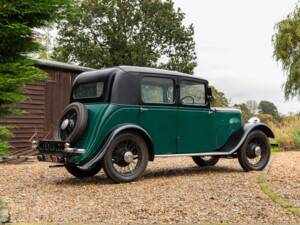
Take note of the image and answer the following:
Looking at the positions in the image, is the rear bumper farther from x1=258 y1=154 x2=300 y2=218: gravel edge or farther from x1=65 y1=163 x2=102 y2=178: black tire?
x1=258 y1=154 x2=300 y2=218: gravel edge

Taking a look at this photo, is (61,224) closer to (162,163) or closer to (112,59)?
(162,163)

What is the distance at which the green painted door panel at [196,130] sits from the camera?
8.67 metres

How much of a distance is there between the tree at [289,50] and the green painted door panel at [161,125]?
2001 cm

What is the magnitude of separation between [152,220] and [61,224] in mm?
930

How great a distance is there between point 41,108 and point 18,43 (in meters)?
9.30

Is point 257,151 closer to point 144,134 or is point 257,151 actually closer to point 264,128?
point 264,128

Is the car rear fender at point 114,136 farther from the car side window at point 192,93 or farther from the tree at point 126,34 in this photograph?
the tree at point 126,34

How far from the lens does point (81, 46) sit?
35.8 m

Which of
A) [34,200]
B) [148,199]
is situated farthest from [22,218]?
[148,199]

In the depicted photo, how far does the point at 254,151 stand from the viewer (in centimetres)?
954

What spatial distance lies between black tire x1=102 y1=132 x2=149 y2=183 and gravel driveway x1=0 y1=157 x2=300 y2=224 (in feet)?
0.62

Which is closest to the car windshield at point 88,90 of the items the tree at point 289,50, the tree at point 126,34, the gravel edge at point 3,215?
the gravel edge at point 3,215

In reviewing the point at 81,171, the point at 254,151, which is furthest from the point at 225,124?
the point at 81,171

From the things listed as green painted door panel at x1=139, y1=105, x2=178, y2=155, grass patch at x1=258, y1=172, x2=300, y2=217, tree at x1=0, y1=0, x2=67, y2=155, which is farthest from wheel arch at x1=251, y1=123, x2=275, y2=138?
tree at x1=0, y1=0, x2=67, y2=155
